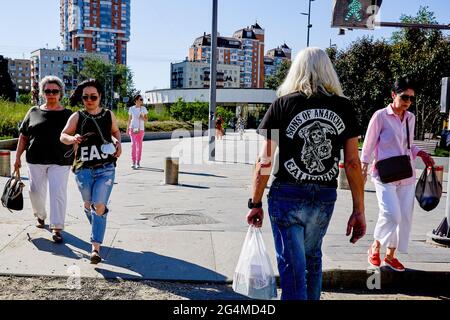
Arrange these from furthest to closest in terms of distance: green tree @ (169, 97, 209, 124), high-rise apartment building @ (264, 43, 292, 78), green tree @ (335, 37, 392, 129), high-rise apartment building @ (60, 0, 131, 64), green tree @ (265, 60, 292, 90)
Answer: high-rise apartment building @ (264, 43, 292, 78) < high-rise apartment building @ (60, 0, 131, 64) < green tree @ (265, 60, 292, 90) < green tree @ (169, 97, 209, 124) < green tree @ (335, 37, 392, 129)

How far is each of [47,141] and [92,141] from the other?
959 millimetres

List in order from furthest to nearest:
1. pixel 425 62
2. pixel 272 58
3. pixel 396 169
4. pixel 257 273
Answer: pixel 272 58
pixel 425 62
pixel 396 169
pixel 257 273

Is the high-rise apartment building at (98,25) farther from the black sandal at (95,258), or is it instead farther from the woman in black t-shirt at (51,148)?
the black sandal at (95,258)

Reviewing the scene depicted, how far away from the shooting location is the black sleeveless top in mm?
4941

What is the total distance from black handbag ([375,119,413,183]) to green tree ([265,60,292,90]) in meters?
53.3

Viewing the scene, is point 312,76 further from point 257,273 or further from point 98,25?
point 98,25

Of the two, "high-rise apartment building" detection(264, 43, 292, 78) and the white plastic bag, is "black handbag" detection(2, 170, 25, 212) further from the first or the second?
"high-rise apartment building" detection(264, 43, 292, 78)

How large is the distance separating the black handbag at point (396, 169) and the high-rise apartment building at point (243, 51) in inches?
6493

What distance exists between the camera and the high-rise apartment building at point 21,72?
194 m

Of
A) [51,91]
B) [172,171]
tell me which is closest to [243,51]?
[172,171]

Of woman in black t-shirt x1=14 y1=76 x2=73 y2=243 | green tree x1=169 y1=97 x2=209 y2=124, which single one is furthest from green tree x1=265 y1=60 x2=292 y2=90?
woman in black t-shirt x1=14 y1=76 x2=73 y2=243

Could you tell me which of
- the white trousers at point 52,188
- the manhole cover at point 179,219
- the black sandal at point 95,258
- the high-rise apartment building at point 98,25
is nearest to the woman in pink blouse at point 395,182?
the black sandal at point 95,258

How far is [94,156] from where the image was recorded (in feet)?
16.2
